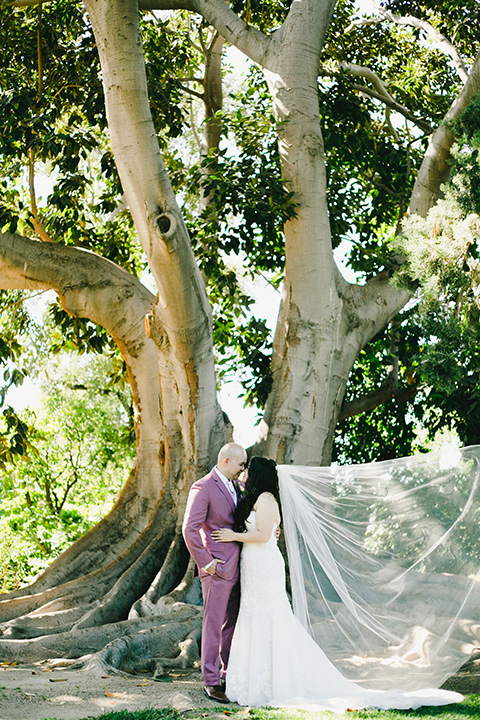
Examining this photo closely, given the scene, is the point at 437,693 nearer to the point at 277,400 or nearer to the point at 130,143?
the point at 277,400

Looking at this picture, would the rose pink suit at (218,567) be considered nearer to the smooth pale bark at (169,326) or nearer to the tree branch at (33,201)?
the smooth pale bark at (169,326)

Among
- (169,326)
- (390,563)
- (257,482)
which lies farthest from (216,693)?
(169,326)

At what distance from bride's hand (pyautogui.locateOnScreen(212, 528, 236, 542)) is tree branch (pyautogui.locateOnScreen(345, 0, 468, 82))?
5.85m

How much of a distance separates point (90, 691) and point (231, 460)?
180 centimetres

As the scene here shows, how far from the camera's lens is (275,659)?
512 centimetres

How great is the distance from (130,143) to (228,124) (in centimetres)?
278

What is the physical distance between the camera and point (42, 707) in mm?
4660

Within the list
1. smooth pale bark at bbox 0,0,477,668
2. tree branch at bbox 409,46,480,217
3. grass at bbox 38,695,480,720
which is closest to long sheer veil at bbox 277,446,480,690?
grass at bbox 38,695,480,720

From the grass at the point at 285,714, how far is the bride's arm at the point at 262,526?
1.06m

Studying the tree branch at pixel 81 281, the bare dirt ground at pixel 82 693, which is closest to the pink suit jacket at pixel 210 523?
the bare dirt ground at pixel 82 693

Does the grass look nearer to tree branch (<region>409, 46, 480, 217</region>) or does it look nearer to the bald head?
the bald head

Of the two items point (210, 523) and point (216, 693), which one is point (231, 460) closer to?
point (210, 523)

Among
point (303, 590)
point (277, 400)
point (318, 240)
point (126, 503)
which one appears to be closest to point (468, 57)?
point (318, 240)

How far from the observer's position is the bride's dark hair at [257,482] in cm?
534
